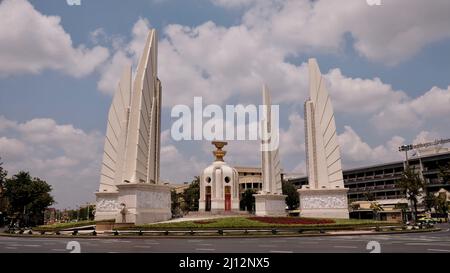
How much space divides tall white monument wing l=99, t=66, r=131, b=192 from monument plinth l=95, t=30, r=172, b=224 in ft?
0.48

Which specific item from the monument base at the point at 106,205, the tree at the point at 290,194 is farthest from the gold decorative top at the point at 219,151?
the tree at the point at 290,194

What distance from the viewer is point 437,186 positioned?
7131 cm

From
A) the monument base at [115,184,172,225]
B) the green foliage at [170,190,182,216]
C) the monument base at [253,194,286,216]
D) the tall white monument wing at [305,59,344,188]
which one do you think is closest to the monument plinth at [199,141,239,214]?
the monument base at [253,194,286,216]

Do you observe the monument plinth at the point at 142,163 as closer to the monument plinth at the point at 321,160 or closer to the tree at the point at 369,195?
the monument plinth at the point at 321,160

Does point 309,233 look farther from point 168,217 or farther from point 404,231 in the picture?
point 168,217

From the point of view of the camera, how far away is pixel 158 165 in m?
39.2

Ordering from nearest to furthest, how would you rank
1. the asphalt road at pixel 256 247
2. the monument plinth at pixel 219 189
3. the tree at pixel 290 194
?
the asphalt road at pixel 256 247 → the monument plinth at pixel 219 189 → the tree at pixel 290 194

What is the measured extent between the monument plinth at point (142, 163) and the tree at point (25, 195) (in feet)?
46.9

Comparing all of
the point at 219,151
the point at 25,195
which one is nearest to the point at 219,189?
the point at 219,151

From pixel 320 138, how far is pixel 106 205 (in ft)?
79.5

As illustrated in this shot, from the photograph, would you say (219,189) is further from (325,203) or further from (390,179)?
(390,179)

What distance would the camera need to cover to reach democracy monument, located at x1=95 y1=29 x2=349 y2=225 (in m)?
34.2

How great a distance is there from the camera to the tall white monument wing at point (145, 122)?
3409cm

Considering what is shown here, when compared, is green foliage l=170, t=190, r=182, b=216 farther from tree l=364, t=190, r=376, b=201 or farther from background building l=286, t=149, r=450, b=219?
tree l=364, t=190, r=376, b=201
